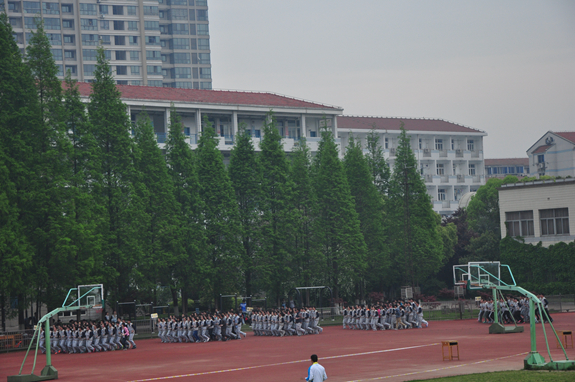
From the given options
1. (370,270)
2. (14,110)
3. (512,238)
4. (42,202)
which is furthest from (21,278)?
(512,238)

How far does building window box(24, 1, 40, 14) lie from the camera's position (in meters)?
97.7

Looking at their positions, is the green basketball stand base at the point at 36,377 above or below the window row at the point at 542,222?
below

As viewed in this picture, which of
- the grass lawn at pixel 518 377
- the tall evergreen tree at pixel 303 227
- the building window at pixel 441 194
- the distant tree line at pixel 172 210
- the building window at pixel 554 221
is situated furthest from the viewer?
the building window at pixel 441 194

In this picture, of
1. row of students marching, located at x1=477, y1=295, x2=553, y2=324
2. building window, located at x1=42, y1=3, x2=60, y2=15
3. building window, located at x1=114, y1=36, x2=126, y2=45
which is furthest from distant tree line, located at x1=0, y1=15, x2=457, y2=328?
building window, located at x1=42, y1=3, x2=60, y2=15

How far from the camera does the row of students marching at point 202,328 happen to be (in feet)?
109

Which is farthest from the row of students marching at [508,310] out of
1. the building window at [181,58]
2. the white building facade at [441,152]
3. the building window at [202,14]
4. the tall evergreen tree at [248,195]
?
the building window at [202,14]

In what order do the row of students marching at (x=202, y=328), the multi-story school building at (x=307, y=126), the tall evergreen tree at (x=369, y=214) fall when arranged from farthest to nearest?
the multi-story school building at (x=307, y=126)
the tall evergreen tree at (x=369, y=214)
the row of students marching at (x=202, y=328)

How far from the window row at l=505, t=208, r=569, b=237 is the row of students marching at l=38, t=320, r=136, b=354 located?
3096 centimetres

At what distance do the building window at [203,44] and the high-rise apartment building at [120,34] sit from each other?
2344 mm

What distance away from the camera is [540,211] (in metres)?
49.3

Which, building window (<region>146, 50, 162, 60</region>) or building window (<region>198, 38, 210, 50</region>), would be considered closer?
building window (<region>146, 50, 162, 60</region>)

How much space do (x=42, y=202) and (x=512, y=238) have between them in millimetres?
32718

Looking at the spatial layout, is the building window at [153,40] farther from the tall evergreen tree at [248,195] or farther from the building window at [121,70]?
the tall evergreen tree at [248,195]

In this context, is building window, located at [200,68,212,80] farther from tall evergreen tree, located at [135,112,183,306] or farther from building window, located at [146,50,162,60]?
tall evergreen tree, located at [135,112,183,306]
